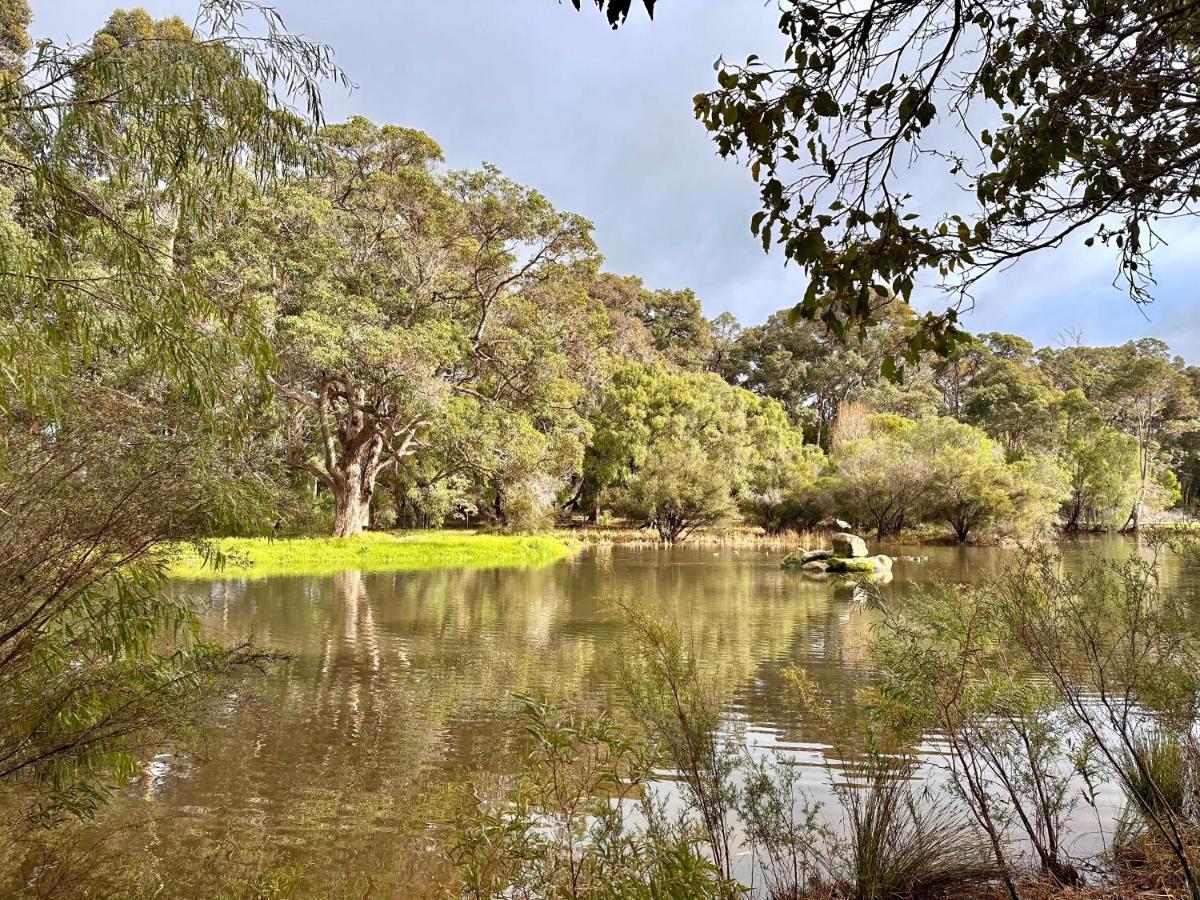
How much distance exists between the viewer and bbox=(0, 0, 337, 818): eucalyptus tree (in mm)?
2869

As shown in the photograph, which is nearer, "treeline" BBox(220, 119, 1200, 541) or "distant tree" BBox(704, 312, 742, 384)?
"treeline" BBox(220, 119, 1200, 541)

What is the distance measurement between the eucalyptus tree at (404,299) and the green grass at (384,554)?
83.6 inches

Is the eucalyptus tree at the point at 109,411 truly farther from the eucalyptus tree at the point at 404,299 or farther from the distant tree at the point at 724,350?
the distant tree at the point at 724,350

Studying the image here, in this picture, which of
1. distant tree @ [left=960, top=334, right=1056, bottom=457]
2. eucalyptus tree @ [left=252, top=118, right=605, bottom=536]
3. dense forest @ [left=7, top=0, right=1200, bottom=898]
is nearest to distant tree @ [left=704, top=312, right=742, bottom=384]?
distant tree @ [left=960, top=334, right=1056, bottom=457]

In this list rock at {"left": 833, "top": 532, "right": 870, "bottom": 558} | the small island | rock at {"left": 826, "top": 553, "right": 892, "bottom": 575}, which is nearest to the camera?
rock at {"left": 826, "top": 553, "right": 892, "bottom": 575}

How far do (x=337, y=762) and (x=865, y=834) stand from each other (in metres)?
3.75

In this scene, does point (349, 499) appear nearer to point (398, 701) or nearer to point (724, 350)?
point (398, 701)

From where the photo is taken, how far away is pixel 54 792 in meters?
2.90

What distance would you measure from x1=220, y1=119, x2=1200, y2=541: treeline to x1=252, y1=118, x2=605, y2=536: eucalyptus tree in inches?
2.5

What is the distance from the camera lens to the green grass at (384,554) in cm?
1645

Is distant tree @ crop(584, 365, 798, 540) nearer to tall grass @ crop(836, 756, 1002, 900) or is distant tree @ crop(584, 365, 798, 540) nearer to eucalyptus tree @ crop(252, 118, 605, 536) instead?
eucalyptus tree @ crop(252, 118, 605, 536)

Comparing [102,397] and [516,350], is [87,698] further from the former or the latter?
[516,350]

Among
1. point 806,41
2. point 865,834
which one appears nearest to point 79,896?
point 865,834

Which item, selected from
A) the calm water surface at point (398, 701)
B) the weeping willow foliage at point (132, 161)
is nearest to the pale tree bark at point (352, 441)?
the calm water surface at point (398, 701)
